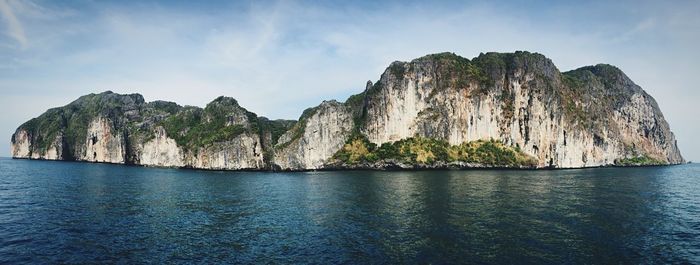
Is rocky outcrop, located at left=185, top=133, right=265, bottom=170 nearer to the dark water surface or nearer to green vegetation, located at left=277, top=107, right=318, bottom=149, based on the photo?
green vegetation, located at left=277, top=107, right=318, bottom=149

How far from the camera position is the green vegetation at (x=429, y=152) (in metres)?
176

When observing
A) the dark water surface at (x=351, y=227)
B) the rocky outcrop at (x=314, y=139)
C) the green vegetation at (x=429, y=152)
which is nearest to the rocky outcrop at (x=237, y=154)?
the rocky outcrop at (x=314, y=139)

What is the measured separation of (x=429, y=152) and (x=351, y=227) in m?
132

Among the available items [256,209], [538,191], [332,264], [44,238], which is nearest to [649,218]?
[538,191]

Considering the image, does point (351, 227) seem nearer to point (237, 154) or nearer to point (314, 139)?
point (314, 139)

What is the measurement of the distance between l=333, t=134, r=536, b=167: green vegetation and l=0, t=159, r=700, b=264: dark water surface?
295ft

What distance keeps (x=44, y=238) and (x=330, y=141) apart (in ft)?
481

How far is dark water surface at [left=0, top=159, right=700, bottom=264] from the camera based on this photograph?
39688 mm

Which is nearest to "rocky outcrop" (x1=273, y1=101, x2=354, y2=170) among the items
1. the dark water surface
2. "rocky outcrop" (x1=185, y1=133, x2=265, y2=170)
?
"rocky outcrop" (x1=185, y1=133, x2=265, y2=170)

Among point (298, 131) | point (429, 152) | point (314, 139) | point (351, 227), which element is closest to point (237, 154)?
point (298, 131)

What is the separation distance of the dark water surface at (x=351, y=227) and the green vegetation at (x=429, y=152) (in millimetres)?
90067

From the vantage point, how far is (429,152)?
7087 inches

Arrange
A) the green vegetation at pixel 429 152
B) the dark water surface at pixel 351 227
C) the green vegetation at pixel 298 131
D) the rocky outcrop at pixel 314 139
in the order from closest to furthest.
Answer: the dark water surface at pixel 351 227, the green vegetation at pixel 429 152, the rocky outcrop at pixel 314 139, the green vegetation at pixel 298 131

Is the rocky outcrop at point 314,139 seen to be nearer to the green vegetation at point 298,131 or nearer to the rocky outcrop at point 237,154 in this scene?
the green vegetation at point 298,131
